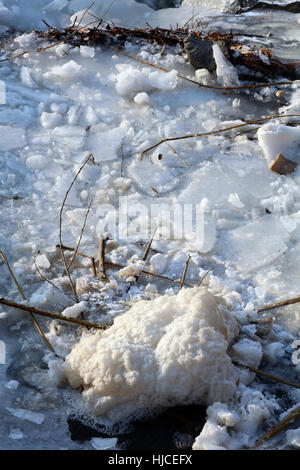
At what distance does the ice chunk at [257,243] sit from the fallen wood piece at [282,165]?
0.42 meters

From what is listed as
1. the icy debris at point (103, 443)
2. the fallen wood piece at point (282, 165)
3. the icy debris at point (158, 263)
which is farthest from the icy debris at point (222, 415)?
the fallen wood piece at point (282, 165)

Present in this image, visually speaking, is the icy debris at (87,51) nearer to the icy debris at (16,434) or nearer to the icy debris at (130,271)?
the icy debris at (130,271)

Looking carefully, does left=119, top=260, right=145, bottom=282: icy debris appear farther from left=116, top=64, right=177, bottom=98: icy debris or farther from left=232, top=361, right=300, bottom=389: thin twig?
left=116, top=64, right=177, bottom=98: icy debris

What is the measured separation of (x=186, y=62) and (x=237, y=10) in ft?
4.67

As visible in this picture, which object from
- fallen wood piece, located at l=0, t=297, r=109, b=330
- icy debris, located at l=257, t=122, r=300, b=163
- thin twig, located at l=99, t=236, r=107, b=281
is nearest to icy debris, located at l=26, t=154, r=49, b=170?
thin twig, located at l=99, t=236, r=107, b=281

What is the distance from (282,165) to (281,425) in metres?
1.76

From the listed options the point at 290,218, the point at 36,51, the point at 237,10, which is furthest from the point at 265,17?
the point at 290,218

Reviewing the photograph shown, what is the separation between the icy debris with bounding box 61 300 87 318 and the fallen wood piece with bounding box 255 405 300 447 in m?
0.93

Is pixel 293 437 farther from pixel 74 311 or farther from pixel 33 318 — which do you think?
pixel 33 318

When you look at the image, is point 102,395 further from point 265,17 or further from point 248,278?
point 265,17

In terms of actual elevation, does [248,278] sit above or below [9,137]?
below

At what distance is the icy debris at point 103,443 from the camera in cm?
177

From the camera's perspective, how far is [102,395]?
185 cm
